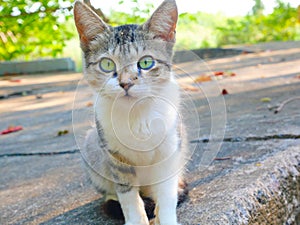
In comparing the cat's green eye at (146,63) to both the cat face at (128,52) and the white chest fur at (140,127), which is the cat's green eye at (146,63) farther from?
the white chest fur at (140,127)

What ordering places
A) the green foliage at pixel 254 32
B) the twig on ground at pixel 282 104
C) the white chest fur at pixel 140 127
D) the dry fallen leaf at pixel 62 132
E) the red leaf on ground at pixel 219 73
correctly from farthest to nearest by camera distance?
the green foliage at pixel 254 32, the red leaf on ground at pixel 219 73, the dry fallen leaf at pixel 62 132, the twig on ground at pixel 282 104, the white chest fur at pixel 140 127

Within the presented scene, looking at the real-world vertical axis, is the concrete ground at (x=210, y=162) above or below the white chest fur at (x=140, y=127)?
below

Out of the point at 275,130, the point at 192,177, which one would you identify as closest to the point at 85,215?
the point at 192,177

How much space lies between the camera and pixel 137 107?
1522 millimetres

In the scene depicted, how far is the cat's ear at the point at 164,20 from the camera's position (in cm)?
160

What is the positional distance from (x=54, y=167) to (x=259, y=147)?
4.00 ft

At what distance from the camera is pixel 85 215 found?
5.59 feet

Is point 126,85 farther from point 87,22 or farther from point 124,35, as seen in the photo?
point 87,22

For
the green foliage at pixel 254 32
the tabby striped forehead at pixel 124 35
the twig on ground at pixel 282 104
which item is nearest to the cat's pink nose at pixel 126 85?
the tabby striped forehead at pixel 124 35

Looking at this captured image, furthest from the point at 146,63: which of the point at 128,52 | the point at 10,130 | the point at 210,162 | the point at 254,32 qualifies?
the point at 254,32

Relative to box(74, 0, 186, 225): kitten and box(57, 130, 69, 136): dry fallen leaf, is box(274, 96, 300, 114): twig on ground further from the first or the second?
box(57, 130, 69, 136): dry fallen leaf

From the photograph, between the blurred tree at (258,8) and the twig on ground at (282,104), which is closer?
the twig on ground at (282,104)

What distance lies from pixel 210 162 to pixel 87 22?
0.96 metres

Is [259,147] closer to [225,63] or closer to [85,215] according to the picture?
[85,215]
